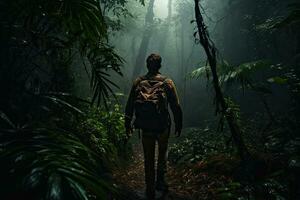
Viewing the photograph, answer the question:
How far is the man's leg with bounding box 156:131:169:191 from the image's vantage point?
17.5 ft

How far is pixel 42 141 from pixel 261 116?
1693cm

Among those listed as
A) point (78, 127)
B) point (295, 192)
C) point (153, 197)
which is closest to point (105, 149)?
point (78, 127)

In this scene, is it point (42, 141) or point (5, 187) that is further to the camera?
point (42, 141)

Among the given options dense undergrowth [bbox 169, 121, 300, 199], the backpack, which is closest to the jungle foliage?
the backpack

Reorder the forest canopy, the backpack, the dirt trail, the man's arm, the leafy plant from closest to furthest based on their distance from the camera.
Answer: the leafy plant < the forest canopy < the backpack < the man's arm < the dirt trail

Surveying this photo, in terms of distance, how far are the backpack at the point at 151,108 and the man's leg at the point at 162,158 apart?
0.64ft

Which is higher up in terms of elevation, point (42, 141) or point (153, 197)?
point (42, 141)

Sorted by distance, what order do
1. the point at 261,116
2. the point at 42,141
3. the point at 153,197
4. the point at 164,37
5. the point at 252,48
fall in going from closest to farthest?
the point at 42,141 < the point at 153,197 < the point at 261,116 < the point at 252,48 < the point at 164,37

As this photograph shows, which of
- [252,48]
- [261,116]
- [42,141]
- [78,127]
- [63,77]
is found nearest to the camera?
[42,141]

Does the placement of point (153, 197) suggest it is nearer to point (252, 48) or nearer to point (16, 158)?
point (16, 158)

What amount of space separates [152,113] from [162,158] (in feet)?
2.57

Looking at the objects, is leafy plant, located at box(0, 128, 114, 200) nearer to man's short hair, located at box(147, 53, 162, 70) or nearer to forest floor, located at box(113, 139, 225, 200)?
forest floor, located at box(113, 139, 225, 200)

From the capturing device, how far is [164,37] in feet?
149

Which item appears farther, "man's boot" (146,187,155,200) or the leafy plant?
"man's boot" (146,187,155,200)
